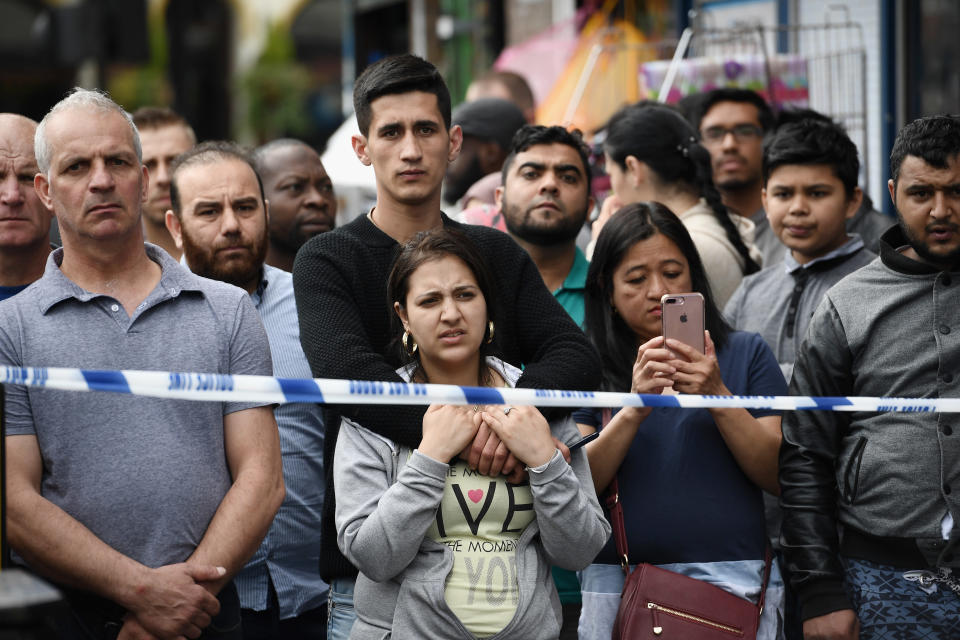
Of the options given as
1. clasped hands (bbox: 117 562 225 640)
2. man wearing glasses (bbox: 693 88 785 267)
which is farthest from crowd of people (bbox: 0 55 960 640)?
man wearing glasses (bbox: 693 88 785 267)

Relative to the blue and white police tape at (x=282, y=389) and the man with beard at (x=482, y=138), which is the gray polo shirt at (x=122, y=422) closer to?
the blue and white police tape at (x=282, y=389)

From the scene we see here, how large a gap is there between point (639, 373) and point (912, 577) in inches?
38.6

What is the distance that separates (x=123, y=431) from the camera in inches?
124

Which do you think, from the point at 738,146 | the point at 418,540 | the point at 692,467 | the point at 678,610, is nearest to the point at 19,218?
the point at 418,540

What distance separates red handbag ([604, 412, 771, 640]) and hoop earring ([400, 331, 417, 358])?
0.92m

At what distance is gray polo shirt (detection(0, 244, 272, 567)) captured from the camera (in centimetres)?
312

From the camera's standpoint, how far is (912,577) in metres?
3.45

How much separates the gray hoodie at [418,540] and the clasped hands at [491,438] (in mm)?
42

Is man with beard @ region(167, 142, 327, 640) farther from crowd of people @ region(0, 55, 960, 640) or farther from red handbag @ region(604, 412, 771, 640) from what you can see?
red handbag @ region(604, 412, 771, 640)

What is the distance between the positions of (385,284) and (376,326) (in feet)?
0.41

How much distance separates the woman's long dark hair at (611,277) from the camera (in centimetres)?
395

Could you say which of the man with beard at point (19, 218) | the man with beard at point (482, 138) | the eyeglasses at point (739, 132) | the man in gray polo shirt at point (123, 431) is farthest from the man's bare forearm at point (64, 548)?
the eyeglasses at point (739, 132)

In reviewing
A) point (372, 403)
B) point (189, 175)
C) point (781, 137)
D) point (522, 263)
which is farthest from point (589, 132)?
point (372, 403)

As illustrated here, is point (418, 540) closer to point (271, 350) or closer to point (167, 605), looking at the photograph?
point (167, 605)
